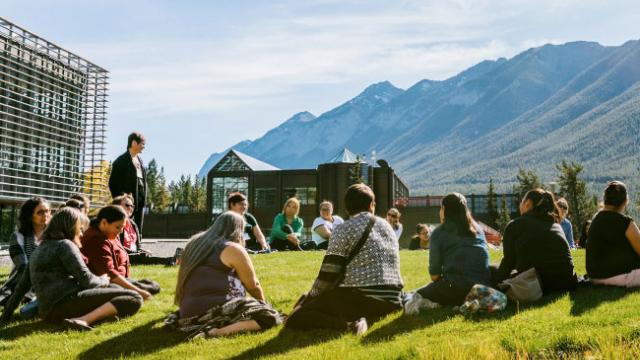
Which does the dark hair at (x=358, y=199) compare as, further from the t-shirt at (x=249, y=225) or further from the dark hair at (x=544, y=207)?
the t-shirt at (x=249, y=225)

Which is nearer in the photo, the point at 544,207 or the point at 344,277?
the point at 344,277

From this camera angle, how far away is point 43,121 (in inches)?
1953

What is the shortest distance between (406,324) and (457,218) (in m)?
1.49

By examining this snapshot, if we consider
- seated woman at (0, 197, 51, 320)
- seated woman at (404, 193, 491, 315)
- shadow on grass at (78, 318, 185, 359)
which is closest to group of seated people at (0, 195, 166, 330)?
seated woman at (0, 197, 51, 320)

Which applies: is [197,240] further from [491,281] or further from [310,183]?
[310,183]

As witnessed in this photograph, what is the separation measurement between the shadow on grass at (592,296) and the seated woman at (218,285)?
140 inches

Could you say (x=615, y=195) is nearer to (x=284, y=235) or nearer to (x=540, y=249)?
(x=540, y=249)

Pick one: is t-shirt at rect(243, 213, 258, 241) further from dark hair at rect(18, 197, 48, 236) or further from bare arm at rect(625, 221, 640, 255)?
bare arm at rect(625, 221, 640, 255)

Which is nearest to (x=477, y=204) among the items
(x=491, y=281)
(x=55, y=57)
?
(x=55, y=57)

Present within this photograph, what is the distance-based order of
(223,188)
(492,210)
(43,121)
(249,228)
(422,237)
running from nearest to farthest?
(249,228) < (422,237) < (43,121) < (223,188) < (492,210)

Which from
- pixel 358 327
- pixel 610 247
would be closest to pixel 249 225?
pixel 610 247

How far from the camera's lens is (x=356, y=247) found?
6.78 m

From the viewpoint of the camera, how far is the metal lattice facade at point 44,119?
144 ft

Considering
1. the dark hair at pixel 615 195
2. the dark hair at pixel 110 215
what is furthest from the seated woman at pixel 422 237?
the dark hair at pixel 110 215
